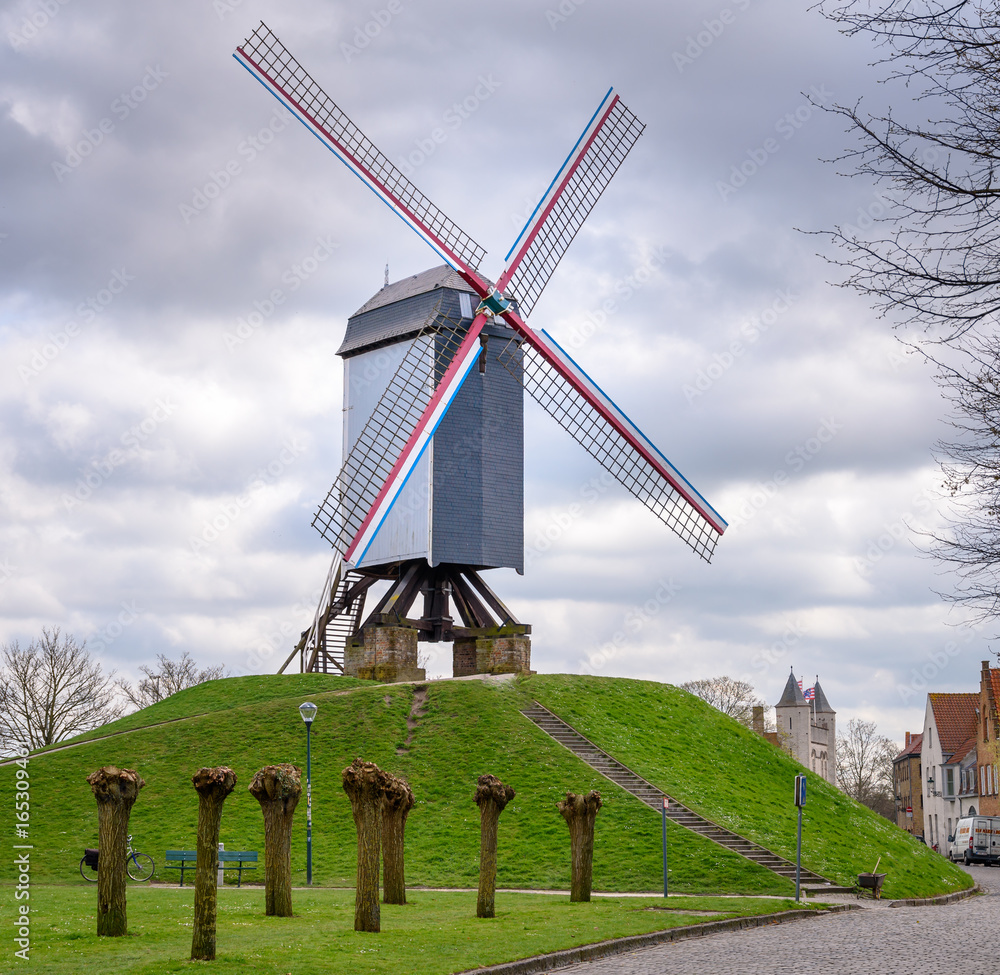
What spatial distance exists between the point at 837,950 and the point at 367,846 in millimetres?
6585

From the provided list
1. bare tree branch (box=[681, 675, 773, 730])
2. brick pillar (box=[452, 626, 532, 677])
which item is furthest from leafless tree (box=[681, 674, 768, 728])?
brick pillar (box=[452, 626, 532, 677])

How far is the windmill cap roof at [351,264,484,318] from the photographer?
39.0 metres

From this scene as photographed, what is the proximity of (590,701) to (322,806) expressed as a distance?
10934mm

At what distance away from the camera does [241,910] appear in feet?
59.1

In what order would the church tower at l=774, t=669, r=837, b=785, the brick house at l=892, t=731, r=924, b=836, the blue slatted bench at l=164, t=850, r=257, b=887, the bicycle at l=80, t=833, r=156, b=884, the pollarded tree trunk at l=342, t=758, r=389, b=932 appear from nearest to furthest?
the pollarded tree trunk at l=342, t=758, r=389, b=932 < the blue slatted bench at l=164, t=850, r=257, b=887 < the bicycle at l=80, t=833, r=156, b=884 < the brick house at l=892, t=731, r=924, b=836 < the church tower at l=774, t=669, r=837, b=785

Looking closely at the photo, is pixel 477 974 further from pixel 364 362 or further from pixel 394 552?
pixel 364 362

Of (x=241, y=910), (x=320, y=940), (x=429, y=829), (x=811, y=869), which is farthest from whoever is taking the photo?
(x=429, y=829)

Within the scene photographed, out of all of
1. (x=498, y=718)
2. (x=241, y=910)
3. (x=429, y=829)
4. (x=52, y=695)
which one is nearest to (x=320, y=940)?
(x=241, y=910)

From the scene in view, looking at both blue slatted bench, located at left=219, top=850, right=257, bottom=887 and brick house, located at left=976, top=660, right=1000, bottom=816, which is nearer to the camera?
blue slatted bench, located at left=219, top=850, right=257, bottom=887

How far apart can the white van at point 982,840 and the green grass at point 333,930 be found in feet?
96.4

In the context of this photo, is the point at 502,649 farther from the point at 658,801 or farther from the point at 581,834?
the point at 581,834

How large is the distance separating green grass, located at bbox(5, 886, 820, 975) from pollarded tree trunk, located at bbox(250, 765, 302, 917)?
13.9 inches

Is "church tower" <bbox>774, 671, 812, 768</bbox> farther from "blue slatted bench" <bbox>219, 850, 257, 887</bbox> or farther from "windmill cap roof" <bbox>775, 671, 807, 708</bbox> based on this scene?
"blue slatted bench" <bbox>219, 850, 257, 887</bbox>

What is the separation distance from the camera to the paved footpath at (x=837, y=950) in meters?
13.6
